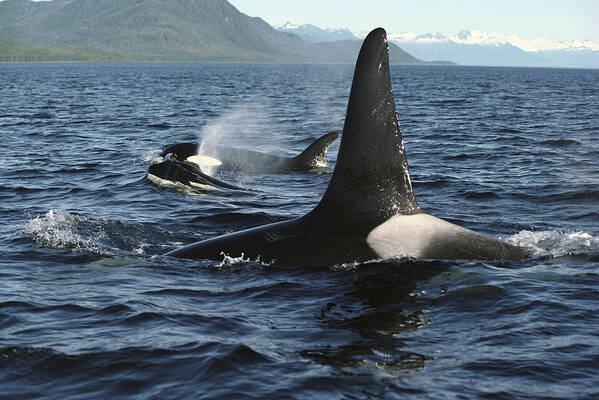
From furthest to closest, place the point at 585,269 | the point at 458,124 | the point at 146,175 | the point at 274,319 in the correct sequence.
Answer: the point at 458,124 → the point at 146,175 → the point at 585,269 → the point at 274,319

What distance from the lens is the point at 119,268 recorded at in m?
10.2

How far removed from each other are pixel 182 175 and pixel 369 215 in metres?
9.43

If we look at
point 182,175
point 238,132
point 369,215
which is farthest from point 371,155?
point 238,132

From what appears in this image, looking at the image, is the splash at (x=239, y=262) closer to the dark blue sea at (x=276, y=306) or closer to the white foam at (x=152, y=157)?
the dark blue sea at (x=276, y=306)

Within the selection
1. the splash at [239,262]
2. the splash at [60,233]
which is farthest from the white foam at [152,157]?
the splash at [239,262]

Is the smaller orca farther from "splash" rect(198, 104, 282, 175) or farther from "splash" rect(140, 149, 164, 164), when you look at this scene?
"splash" rect(140, 149, 164, 164)

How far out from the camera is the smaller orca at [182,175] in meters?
17.4

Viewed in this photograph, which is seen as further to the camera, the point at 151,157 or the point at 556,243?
the point at 151,157

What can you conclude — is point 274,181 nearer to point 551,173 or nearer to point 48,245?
point 551,173

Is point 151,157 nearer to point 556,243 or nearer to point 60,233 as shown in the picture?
point 60,233

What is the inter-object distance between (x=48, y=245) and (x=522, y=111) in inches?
1490

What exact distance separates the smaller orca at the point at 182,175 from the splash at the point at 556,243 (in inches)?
310

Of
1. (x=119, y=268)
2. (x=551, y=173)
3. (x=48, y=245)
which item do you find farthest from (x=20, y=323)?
(x=551, y=173)

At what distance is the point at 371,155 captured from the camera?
28.8 ft
